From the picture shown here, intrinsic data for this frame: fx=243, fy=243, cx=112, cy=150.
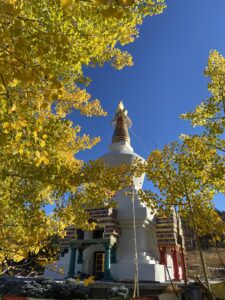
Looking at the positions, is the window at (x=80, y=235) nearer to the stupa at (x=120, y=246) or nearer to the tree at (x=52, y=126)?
the stupa at (x=120, y=246)

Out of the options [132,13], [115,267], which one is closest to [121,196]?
[115,267]

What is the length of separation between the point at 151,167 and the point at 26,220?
14.0 ft

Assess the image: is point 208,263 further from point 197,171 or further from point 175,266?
point 197,171

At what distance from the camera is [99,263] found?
1630 cm

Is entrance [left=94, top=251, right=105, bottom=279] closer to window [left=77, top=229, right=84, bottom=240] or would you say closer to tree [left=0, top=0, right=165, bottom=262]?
window [left=77, top=229, right=84, bottom=240]

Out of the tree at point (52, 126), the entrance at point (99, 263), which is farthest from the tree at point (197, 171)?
the entrance at point (99, 263)

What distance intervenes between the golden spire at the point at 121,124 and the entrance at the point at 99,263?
11454 mm

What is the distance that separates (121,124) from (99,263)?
14.7 metres

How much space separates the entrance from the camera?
15541 mm

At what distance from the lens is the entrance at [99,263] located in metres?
15.5

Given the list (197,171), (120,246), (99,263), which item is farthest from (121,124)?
(197,171)

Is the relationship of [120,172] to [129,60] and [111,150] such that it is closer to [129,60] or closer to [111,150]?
[129,60]

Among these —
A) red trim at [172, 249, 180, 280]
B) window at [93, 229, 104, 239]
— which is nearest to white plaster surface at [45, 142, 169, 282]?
window at [93, 229, 104, 239]

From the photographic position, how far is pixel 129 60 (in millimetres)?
6816
